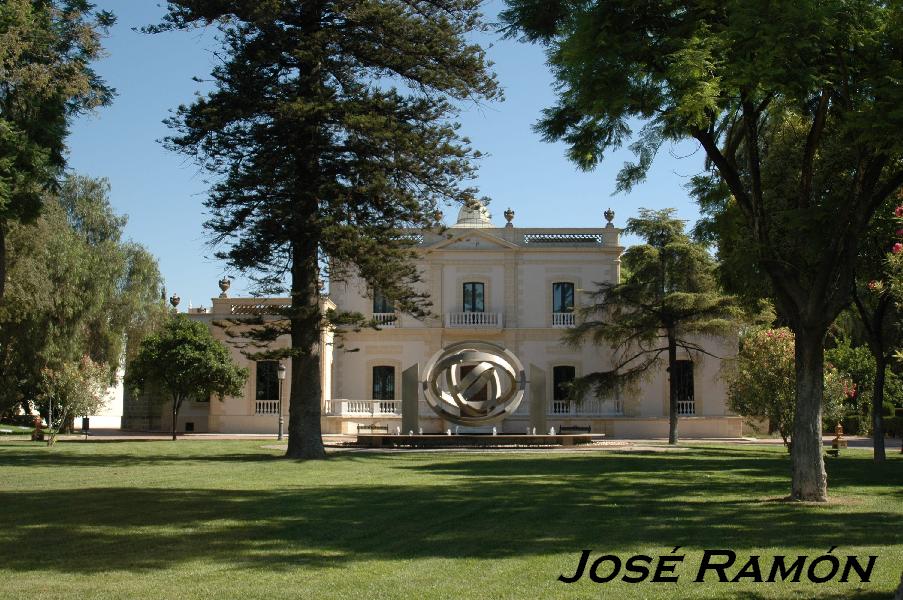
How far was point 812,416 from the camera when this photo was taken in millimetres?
12461

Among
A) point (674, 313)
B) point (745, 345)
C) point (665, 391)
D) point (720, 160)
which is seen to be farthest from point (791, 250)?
point (665, 391)

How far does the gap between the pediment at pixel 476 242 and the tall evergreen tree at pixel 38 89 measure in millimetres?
26050

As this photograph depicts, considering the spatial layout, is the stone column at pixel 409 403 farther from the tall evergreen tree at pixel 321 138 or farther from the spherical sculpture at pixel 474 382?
the tall evergreen tree at pixel 321 138

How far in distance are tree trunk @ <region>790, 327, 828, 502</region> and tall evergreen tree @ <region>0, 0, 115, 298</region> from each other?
12561 mm

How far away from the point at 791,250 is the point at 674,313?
20724 mm

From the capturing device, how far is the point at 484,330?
42.9m

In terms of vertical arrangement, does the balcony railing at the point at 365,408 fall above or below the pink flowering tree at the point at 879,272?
below

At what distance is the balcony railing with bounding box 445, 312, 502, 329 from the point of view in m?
43.0

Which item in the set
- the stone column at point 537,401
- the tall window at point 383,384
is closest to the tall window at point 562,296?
the tall window at point 383,384

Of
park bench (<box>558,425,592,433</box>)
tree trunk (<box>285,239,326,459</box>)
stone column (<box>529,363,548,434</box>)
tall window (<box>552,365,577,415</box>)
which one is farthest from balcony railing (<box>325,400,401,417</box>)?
tree trunk (<box>285,239,326,459</box>)

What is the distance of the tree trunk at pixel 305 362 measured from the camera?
22.1 metres

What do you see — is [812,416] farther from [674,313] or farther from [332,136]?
[674,313]

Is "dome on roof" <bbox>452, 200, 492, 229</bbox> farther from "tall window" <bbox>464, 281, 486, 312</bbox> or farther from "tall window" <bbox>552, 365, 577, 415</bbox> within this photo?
"tall window" <bbox>552, 365, 577, 415</bbox>

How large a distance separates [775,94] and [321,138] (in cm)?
1146
